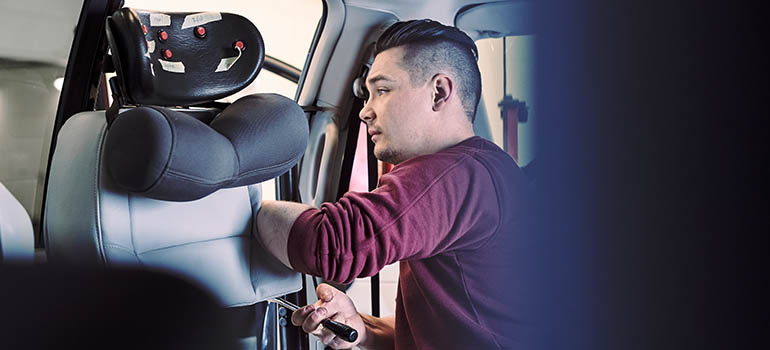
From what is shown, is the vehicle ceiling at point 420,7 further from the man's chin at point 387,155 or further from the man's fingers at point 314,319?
the man's fingers at point 314,319

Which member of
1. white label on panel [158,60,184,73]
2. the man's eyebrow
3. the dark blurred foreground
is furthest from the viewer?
the man's eyebrow

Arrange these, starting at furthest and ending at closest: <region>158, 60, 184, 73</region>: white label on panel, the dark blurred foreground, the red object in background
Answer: <region>158, 60, 184, 73</region>: white label on panel → the red object in background → the dark blurred foreground

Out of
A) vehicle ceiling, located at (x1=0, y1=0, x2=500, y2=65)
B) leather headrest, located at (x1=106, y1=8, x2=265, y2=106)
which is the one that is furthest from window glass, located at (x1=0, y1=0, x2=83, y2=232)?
leather headrest, located at (x1=106, y1=8, x2=265, y2=106)

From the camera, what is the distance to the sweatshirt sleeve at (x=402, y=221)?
771mm

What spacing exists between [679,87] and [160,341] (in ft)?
1.97

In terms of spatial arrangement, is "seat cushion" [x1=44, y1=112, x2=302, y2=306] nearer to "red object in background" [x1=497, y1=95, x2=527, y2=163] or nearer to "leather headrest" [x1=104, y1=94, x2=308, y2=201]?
"leather headrest" [x1=104, y1=94, x2=308, y2=201]

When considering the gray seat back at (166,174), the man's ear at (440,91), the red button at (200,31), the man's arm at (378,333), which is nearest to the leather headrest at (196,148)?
the gray seat back at (166,174)

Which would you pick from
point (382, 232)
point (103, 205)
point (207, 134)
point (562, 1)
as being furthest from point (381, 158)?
point (562, 1)

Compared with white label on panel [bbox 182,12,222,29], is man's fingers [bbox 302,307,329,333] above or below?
below

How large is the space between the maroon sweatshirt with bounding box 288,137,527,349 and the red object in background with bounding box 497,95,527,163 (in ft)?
0.06

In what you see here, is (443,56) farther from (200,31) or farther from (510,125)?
(200,31)

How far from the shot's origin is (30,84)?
0.78 meters

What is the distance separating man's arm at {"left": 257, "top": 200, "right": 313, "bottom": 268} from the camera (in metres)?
0.86

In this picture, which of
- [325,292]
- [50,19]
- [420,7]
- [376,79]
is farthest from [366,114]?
[50,19]
